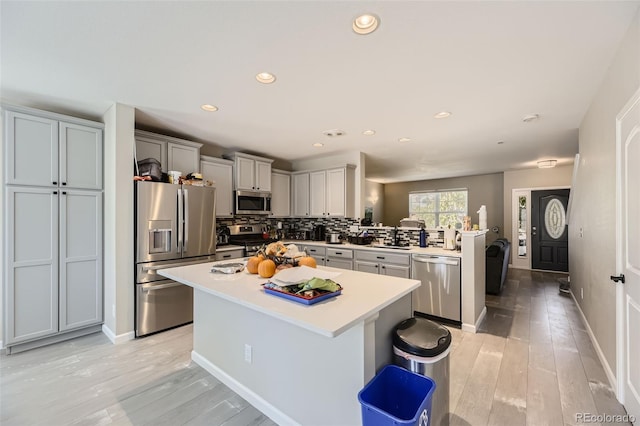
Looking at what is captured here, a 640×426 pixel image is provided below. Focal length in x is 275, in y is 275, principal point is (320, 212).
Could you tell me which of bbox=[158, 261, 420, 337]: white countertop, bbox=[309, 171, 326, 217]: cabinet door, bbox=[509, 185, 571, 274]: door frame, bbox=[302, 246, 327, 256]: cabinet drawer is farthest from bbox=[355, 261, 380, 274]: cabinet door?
bbox=[509, 185, 571, 274]: door frame

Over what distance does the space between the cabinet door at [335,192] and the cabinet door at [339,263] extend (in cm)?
84

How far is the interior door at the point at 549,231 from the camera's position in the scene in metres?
6.22

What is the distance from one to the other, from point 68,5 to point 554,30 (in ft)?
9.25

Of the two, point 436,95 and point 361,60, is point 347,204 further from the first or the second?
point 361,60

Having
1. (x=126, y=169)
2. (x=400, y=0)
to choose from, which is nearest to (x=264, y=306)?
(x=400, y=0)

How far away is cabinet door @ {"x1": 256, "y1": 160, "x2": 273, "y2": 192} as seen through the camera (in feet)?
15.6

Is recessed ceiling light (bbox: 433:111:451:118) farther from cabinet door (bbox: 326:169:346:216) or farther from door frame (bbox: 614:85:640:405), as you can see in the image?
cabinet door (bbox: 326:169:346:216)

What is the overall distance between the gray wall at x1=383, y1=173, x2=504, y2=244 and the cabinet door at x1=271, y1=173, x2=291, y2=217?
5103 millimetres

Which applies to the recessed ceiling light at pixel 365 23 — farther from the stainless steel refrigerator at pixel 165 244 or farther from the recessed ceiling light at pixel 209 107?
the stainless steel refrigerator at pixel 165 244

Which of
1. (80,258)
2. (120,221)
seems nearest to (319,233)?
(120,221)

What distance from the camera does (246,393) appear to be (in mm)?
1980

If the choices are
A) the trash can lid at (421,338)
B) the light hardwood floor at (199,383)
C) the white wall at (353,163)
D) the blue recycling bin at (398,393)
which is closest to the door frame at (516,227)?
the light hardwood floor at (199,383)

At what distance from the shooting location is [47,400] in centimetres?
198

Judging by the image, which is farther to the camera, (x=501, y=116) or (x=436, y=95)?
(x=501, y=116)
